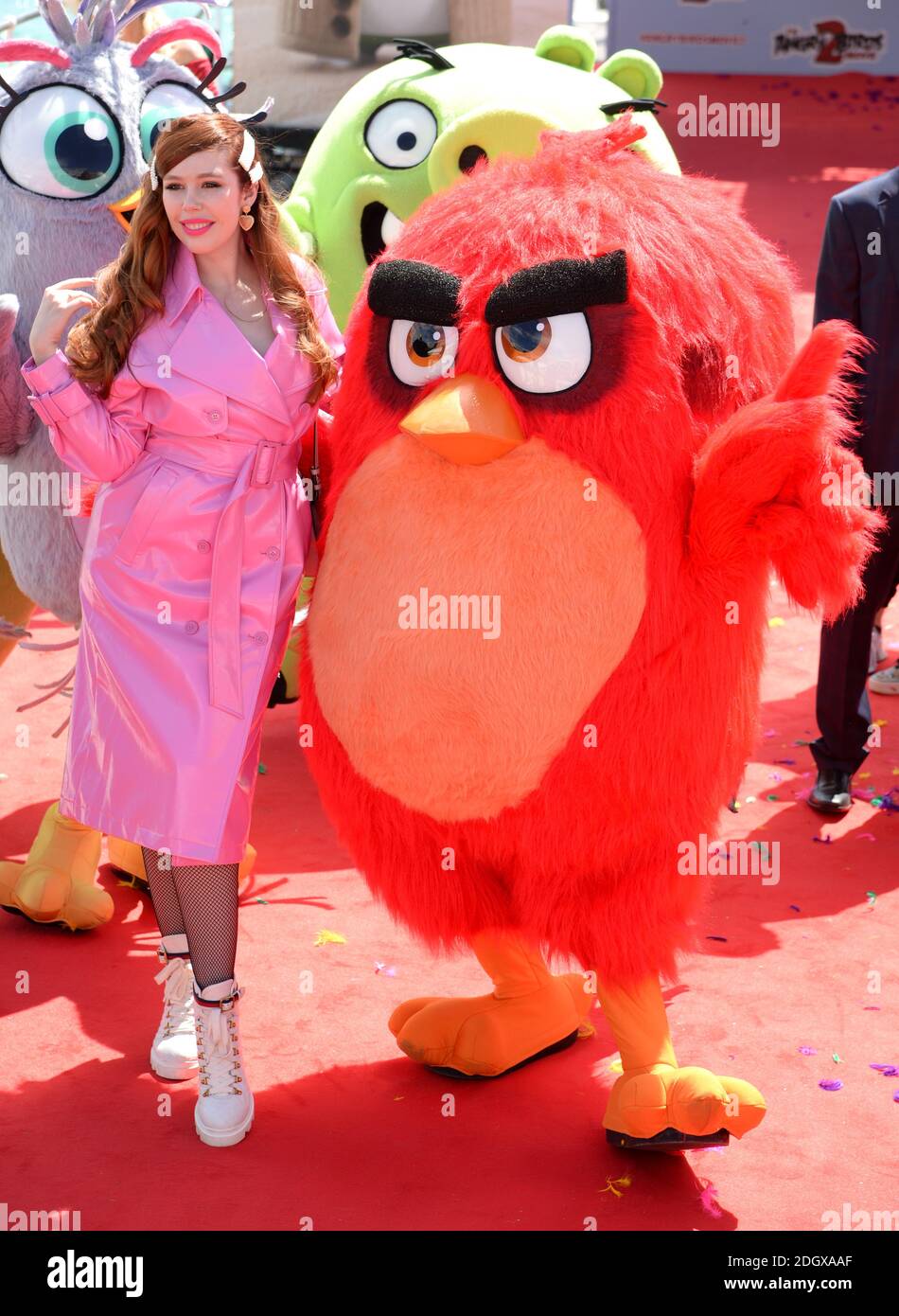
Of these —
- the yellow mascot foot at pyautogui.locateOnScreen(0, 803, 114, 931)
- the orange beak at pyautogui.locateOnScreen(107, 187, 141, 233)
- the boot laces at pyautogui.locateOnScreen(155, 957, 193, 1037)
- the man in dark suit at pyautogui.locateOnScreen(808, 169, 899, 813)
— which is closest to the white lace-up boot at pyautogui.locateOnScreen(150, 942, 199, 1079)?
the boot laces at pyautogui.locateOnScreen(155, 957, 193, 1037)

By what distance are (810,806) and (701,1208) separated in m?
2.12

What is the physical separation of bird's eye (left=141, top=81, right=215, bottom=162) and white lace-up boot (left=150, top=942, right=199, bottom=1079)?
189cm

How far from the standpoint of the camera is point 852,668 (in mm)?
4410

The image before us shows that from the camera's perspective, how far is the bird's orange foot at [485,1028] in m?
3.10

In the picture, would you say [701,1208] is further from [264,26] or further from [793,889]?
[264,26]

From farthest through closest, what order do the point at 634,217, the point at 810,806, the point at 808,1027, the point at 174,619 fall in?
the point at 810,806 < the point at 808,1027 < the point at 174,619 < the point at 634,217

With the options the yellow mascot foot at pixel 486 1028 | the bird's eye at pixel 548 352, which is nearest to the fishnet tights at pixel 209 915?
the yellow mascot foot at pixel 486 1028

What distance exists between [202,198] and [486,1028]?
5.69 ft

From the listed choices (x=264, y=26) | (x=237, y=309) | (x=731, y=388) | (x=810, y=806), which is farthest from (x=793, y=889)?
(x=264, y=26)

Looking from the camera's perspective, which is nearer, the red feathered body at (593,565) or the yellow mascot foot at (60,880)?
the red feathered body at (593,565)

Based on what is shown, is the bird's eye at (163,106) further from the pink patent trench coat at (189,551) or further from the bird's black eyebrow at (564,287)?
the bird's black eyebrow at (564,287)

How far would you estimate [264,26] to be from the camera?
10719 millimetres

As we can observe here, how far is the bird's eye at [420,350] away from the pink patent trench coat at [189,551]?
0.19m

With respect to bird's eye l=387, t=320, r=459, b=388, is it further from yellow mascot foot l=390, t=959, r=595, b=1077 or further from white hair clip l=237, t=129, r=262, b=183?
yellow mascot foot l=390, t=959, r=595, b=1077
